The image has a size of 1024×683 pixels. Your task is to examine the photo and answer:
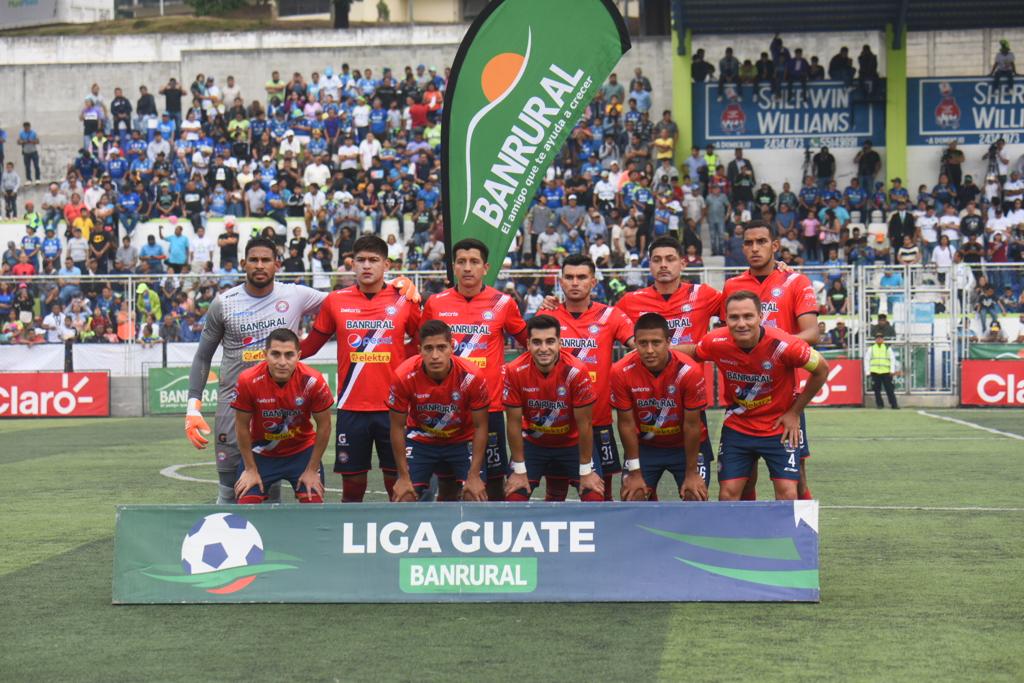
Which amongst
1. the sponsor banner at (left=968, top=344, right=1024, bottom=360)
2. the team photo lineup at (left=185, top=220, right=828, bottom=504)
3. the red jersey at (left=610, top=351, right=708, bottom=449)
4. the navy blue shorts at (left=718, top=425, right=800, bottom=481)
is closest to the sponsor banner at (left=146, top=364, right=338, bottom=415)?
the sponsor banner at (left=968, top=344, right=1024, bottom=360)

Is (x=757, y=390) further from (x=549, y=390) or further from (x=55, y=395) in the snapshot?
(x=55, y=395)

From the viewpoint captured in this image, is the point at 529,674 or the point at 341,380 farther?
the point at 341,380

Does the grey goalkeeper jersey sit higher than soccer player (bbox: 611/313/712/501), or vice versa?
the grey goalkeeper jersey

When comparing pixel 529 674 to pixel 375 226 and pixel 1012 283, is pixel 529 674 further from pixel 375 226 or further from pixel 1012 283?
pixel 375 226

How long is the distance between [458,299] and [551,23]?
9.66ft

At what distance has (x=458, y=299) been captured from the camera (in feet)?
35.1

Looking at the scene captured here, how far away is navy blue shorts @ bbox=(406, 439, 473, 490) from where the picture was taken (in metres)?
10.3

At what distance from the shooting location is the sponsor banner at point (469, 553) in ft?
28.4

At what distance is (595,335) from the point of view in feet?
35.0

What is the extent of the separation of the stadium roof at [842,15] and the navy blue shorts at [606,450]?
88.5ft

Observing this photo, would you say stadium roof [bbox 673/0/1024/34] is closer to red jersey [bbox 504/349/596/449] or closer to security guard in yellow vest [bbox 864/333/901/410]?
security guard in yellow vest [bbox 864/333/901/410]

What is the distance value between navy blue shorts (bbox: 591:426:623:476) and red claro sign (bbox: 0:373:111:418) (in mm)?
19948

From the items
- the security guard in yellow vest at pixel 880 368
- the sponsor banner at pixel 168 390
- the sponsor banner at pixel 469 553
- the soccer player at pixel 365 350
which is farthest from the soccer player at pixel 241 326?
the security guard in yellow vest at pixel 880 368

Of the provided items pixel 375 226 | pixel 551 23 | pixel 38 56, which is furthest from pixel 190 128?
pixel 551 23
